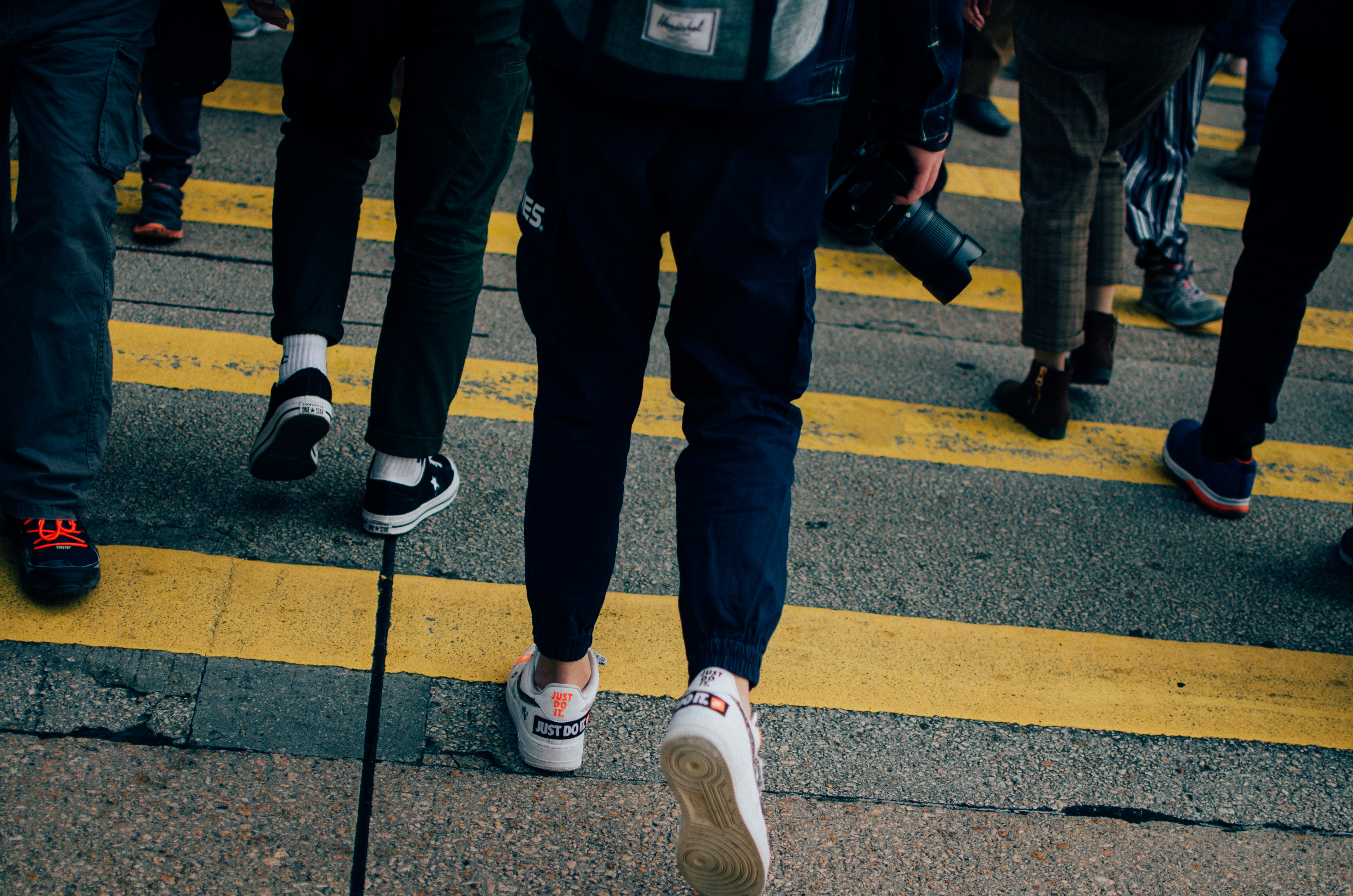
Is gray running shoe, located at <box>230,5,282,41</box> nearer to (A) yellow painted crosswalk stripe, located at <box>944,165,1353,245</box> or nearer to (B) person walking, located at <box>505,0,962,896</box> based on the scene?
(A) yellow painted crosswalk stripe, located at <box>944,165,1353,245</box>

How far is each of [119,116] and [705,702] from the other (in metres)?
1.60

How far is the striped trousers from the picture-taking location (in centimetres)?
400

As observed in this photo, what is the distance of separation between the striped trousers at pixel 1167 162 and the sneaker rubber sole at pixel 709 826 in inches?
126

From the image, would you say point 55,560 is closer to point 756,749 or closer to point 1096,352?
point 756,749

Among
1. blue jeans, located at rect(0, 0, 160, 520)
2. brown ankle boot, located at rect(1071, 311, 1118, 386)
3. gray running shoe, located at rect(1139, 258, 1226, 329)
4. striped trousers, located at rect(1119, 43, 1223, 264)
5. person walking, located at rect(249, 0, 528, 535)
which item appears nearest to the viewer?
blue jeans, located at rect(0, 0, 160, 520)

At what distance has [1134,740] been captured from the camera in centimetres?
230

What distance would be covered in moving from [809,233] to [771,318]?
133 millimetres

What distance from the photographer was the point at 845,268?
4539 millimetres

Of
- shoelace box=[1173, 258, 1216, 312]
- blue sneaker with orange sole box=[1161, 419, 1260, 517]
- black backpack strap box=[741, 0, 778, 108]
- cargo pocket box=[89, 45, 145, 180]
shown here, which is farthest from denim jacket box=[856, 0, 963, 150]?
shoelace box=[1173, 258, 1216, 312]

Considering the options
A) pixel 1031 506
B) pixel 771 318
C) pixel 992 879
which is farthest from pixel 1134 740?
pixel 771 318

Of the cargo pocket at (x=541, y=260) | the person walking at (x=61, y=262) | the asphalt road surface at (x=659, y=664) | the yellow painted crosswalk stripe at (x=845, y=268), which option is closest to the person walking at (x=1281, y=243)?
the asphalt road surface at (x=659, y=664)

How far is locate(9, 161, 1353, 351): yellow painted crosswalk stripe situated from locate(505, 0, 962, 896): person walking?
8.39ft

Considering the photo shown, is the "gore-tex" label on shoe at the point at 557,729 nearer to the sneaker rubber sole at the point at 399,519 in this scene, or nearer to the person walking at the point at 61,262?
the sneaker rubber sole at the point at 399,519

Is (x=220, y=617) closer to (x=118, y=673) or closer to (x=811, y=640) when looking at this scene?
(x=118, y=673)
